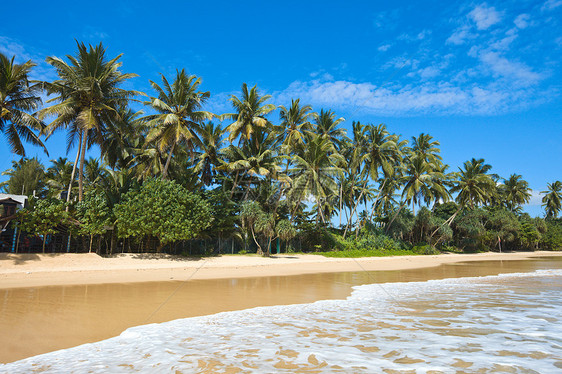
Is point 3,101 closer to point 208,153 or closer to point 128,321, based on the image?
point 208,153

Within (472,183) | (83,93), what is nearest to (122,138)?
(83,93)

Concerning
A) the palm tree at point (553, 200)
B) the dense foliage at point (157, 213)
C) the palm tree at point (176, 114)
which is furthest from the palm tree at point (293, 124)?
the palm tree at point (553, 200)

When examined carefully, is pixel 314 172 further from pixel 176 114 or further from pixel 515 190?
pixel 515 190

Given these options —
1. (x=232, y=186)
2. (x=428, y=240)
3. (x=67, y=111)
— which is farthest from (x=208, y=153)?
(x=428, y=240)

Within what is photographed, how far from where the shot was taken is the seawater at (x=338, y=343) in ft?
11.7

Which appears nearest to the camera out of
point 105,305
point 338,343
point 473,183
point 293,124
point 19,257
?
point 338,343

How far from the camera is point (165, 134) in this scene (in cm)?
2050

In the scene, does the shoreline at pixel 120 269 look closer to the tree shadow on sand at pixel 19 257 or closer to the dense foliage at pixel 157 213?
the tree shadow on sand at pixel 19 257

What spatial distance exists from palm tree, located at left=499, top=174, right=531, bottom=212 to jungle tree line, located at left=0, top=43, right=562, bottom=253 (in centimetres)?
1690

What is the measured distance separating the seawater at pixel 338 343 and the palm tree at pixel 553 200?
69.7m

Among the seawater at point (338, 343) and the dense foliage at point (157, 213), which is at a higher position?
the dense foliage at point (157, 213)

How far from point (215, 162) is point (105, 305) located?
20.0 meters

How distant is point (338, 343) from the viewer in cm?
440

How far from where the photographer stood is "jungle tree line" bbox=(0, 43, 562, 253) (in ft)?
59.0
